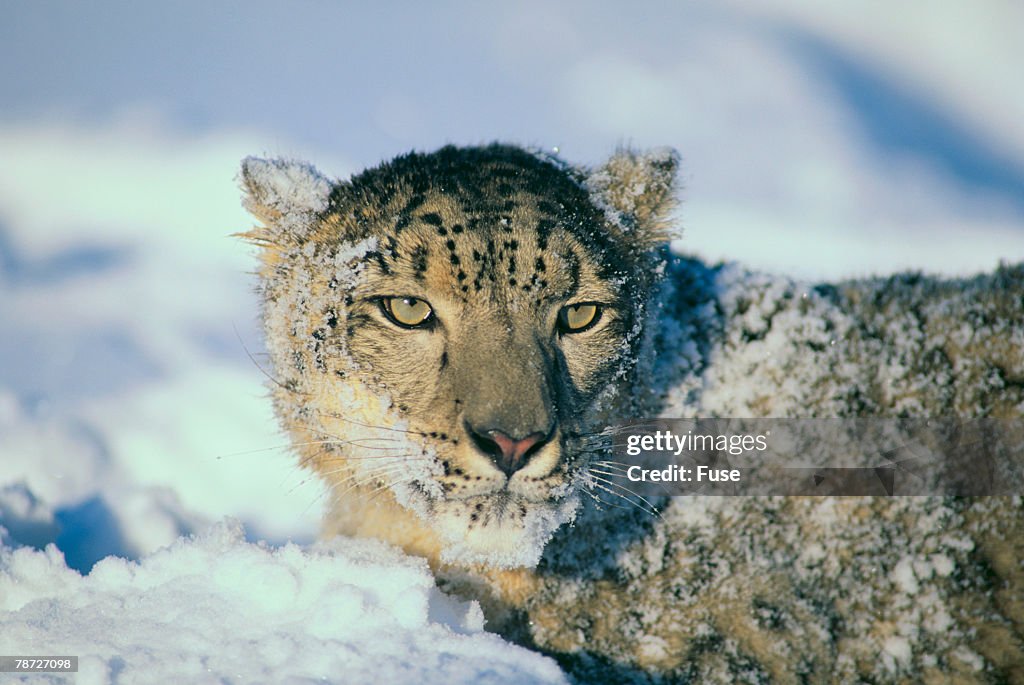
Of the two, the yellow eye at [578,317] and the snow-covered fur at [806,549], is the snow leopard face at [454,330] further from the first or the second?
the snow-covered fur at [806,549]

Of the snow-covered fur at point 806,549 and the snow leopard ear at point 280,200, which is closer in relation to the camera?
the snow-covered fur at point 806,549

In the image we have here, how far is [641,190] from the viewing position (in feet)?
14.8

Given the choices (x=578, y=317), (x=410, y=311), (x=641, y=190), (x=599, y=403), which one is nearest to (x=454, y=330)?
(x=410, y=311)

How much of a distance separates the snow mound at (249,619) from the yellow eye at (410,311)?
1041 millimetres

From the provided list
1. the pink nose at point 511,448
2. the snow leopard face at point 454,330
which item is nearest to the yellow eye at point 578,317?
the snow leopard face at point 454,330

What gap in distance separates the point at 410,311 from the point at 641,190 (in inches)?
57.0

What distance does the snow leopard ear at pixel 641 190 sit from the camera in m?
4.48

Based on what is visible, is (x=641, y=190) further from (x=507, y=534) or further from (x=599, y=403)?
(x=507, y=534)

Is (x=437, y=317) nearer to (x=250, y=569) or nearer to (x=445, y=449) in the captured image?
(x=445, y=449)

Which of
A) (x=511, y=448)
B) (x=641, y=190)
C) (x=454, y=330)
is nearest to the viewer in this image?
(x=511, y=448)

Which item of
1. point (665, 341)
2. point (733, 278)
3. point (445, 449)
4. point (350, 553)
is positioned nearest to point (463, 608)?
point (350, 553)

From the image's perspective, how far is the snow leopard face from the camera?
3.45 meters

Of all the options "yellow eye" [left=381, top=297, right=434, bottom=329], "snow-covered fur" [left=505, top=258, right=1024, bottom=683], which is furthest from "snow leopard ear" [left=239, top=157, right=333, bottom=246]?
"snow-covered fur" [left=505, top=258, right=1024, bottom=683]

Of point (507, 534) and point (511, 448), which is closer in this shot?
point (511, 448)
